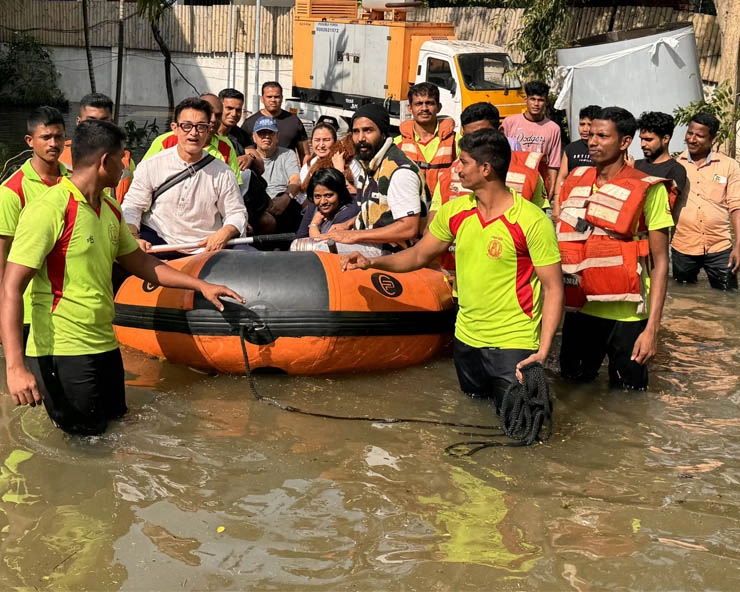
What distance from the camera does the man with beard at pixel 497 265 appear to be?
4.95 metres

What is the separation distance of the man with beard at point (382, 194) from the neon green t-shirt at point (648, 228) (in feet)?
3.91

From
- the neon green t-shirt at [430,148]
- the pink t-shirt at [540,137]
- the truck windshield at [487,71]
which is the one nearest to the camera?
the neon green t-shirt at [430,148]

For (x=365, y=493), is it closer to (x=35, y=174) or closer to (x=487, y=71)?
(x=35, y=174)

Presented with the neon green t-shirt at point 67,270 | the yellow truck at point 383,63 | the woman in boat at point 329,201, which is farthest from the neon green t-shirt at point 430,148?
the yellow truck at point 383,63

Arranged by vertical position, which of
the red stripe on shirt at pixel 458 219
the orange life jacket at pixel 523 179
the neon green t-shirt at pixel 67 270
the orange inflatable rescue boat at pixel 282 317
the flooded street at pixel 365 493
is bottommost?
the flooded street at pixel 365 493

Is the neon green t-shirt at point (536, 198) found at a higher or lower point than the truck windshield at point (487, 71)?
lower

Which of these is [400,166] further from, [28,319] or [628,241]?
[28,319]

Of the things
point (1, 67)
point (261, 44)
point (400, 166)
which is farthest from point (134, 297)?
point (1, 67)

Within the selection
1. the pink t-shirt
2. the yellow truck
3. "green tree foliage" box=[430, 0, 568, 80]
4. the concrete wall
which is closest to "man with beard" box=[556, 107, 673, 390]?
the pink t-shirt

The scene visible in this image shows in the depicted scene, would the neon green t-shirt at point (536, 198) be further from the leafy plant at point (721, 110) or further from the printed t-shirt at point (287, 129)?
the leafy plant at point (721, 110)

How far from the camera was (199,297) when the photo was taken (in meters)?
6.12

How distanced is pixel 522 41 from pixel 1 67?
16.4 m

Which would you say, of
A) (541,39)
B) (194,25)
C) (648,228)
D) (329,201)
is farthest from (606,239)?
(194,25)

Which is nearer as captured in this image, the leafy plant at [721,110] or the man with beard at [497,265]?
the man with beard at [497,265]
